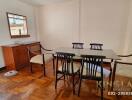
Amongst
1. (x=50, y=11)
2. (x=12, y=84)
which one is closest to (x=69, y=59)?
(x=12, y=84)

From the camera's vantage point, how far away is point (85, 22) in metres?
3.53

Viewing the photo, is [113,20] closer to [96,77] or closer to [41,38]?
[96,77]

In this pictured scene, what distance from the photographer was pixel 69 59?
1958mm

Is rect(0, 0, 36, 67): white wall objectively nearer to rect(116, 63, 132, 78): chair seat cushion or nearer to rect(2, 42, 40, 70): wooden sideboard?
rect(2, 42, 40, 70): wooden sideboard

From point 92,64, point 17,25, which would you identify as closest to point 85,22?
point 92,64

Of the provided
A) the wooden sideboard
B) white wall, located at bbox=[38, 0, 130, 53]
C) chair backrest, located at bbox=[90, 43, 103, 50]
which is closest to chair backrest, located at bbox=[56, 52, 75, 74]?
chair backrest, located at bbox=[90, 43, 103, 50]

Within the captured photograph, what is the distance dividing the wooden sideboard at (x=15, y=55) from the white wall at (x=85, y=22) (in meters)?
1.30

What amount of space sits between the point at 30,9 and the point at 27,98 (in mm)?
3346

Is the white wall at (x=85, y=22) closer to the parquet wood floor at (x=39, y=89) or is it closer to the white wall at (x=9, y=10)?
the white wall at (x=9, y=10)

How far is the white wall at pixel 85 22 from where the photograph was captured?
3.14 meters

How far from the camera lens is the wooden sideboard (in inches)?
116

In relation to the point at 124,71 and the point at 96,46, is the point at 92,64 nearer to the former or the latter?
the point at 124,71

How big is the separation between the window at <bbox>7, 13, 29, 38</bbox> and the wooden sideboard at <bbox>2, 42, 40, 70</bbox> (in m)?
0.54

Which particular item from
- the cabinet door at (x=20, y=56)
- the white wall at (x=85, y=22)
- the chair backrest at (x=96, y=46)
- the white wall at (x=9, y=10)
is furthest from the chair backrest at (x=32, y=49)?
the chair backrest at (x=96, y=46)
